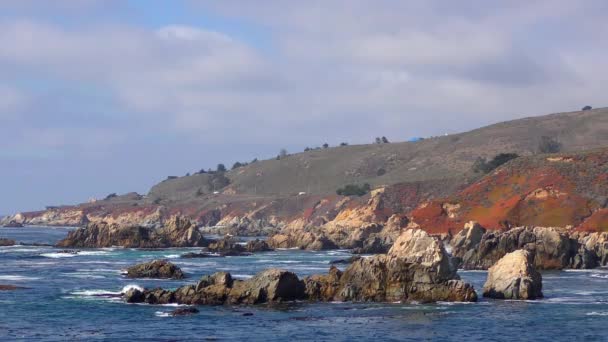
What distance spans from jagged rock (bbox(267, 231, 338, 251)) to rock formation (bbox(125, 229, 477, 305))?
7215 cm

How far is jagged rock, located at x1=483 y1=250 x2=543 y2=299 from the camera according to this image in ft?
220

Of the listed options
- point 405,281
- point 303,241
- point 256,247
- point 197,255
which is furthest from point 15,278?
point 303,241

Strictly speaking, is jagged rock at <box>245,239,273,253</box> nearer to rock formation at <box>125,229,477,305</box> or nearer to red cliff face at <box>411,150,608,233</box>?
red cliff face at <box>411,150,608,233</box>

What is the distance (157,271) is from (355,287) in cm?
2445

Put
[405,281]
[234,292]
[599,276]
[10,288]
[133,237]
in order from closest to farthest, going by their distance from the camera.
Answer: [234,292], [405,281], [10,288], [599,276], [133,237]

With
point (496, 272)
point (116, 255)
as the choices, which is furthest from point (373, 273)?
point (116, 255)

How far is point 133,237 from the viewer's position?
5556 inches

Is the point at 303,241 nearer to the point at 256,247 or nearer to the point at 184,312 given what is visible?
the point at 256,247

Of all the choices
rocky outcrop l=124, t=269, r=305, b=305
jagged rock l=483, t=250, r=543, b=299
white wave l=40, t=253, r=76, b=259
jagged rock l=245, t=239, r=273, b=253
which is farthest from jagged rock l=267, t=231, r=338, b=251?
rocky outcrop l=124, t=269, r=305, b=305

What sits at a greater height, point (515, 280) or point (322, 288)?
point (515, 280)

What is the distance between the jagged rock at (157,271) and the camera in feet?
276

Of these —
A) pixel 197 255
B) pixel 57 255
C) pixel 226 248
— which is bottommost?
pixel 197 255

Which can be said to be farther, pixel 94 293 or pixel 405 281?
pixel 94 293

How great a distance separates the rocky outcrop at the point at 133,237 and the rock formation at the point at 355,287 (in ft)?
244
